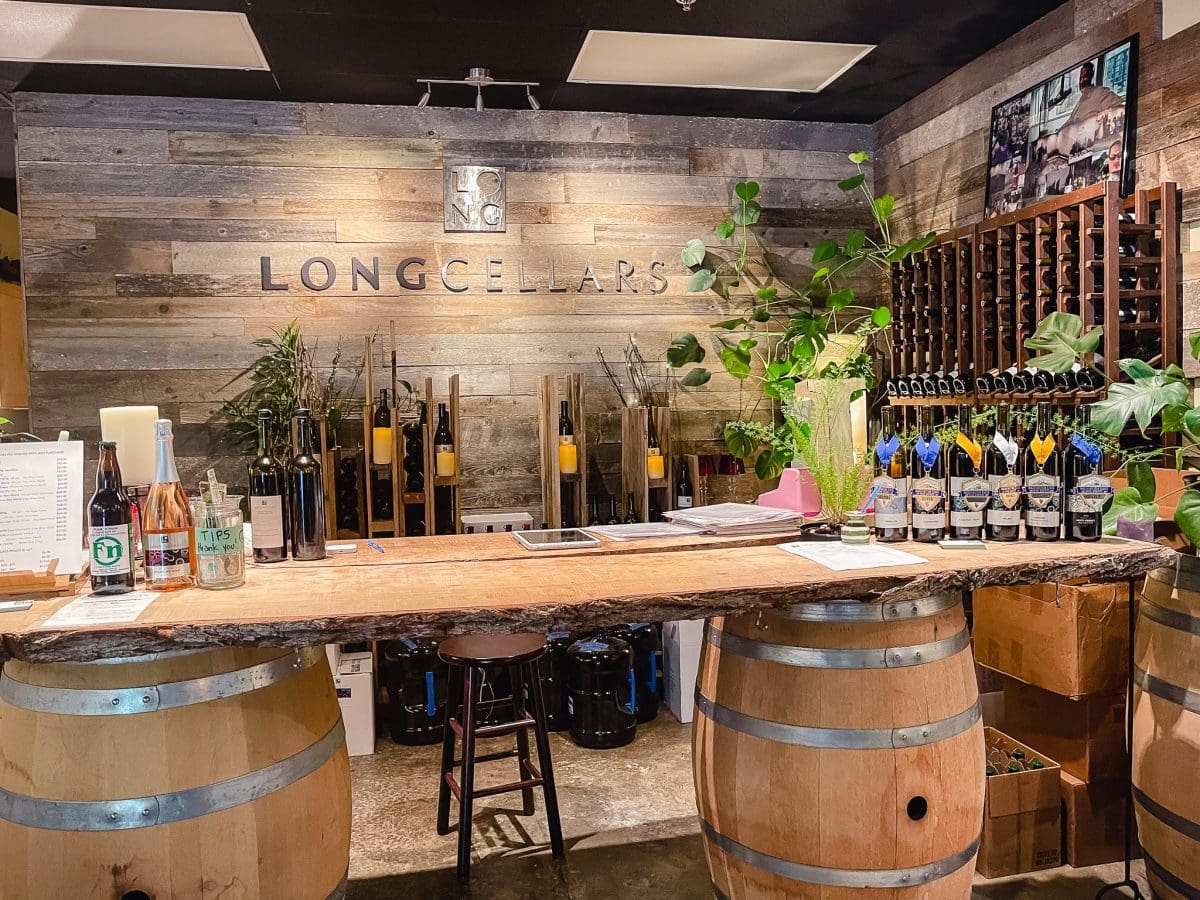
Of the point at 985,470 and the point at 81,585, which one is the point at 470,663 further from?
the point at 985,470

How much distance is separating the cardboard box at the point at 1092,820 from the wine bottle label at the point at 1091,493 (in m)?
0.96

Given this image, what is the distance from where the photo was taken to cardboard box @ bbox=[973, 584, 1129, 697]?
2500 millimetres

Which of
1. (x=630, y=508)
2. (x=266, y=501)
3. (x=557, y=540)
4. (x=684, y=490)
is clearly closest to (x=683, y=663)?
(x=630, y=508)

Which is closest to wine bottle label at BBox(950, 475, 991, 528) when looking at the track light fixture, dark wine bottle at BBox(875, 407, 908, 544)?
dark wine bottle at BBox(875, 407, 908, 544)

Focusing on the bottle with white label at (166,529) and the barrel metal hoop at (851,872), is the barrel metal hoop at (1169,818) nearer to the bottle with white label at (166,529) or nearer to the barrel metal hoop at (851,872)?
the barrel metal hoop at (851,872)

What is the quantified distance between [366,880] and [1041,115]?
3.54 m

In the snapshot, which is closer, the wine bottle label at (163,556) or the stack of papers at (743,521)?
the wine bottle label at (163,556)

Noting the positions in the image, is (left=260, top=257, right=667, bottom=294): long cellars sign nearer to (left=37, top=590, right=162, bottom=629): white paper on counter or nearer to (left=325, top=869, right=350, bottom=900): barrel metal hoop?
(left=37, top=590, right=162, bottom=629): white paper on counter

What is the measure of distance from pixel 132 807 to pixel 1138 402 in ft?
7.13

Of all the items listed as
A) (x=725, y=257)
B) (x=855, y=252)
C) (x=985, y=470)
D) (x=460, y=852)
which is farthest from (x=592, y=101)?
(x=460, y=852)

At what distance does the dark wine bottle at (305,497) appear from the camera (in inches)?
79.9

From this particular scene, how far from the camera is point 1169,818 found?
2082mm

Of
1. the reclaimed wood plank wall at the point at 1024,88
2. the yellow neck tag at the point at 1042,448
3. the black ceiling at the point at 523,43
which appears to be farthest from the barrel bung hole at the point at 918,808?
the black ceiling at the point at 523,43

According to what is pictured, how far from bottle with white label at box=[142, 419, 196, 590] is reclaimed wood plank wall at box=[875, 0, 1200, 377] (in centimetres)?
291
